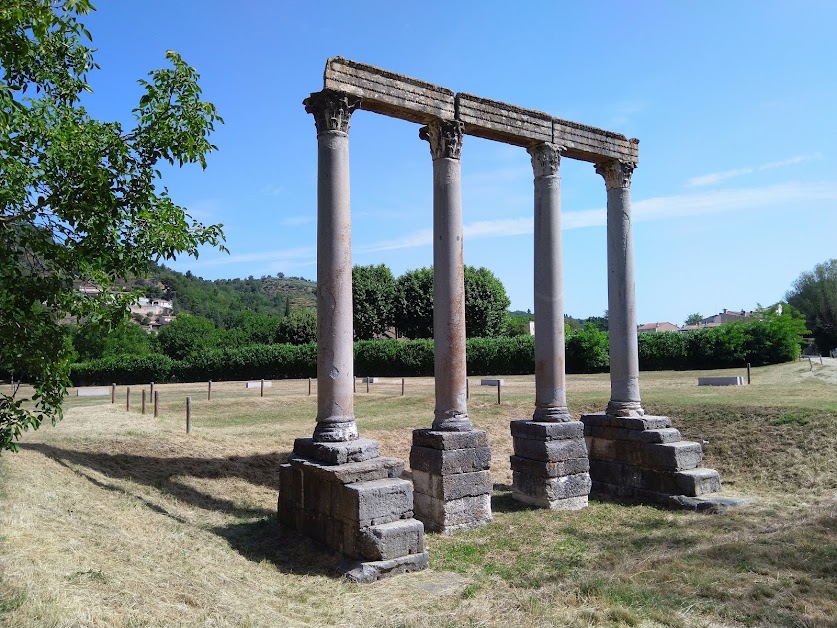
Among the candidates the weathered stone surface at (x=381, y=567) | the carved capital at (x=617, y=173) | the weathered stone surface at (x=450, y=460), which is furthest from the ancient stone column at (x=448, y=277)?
the carved capital at (x=617, y=173)

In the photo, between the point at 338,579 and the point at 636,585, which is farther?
the point at 338,579

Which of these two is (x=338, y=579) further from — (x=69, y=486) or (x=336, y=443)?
(x=69, y=486)

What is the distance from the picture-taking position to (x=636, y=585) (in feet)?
23.8

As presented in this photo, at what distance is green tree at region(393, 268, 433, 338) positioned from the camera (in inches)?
1997

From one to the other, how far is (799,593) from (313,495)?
618 centimetres

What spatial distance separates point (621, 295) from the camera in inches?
543

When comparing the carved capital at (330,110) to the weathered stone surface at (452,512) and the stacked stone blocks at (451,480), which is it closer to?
the stacked stone blocks at (451,480)

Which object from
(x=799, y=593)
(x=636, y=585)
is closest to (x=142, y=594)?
(x=636, y=585)

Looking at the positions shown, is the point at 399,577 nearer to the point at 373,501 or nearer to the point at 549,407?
the point at 373,501

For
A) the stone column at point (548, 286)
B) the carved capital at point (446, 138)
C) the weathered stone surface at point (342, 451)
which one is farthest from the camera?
the stone column at point (548, 286)

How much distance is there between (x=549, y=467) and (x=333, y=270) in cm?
532

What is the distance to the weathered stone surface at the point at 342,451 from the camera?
9.11m

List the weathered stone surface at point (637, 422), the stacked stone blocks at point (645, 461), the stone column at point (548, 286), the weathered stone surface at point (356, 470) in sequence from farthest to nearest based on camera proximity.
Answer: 1. the weathered stone surface at point (637, 422)
2. the stone column at point (548, 286)
3. the stacked stone blocks at point (645, 461)
4. the weathered stone surface at point (356, 470)

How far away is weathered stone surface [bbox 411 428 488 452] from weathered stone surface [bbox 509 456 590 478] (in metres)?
1.51
